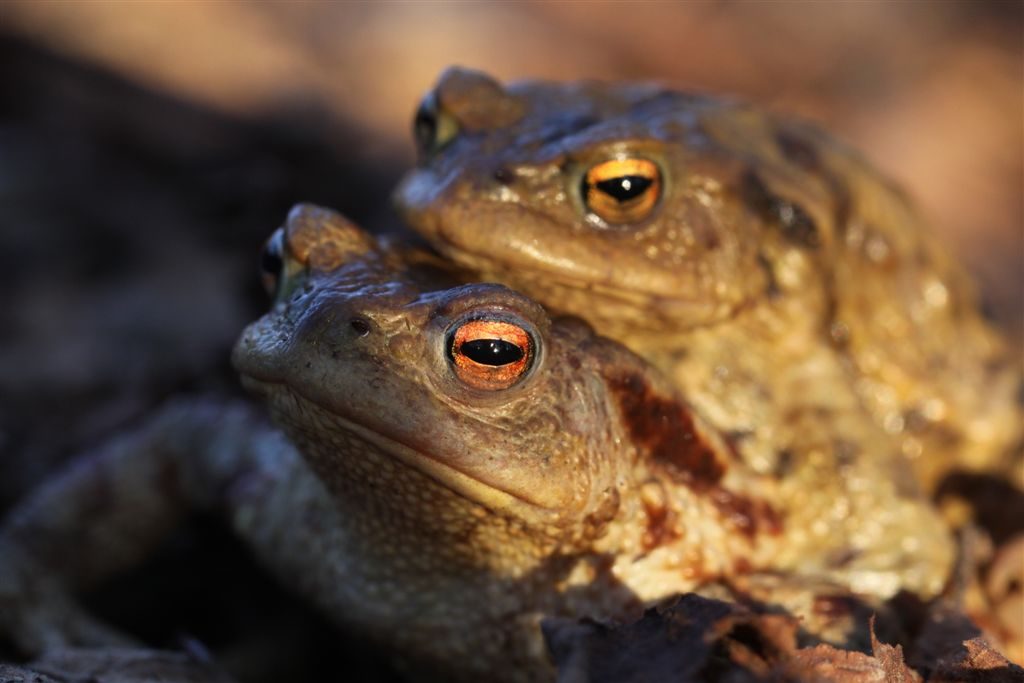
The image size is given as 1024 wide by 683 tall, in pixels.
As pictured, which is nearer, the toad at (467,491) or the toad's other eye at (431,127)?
the toad at (467,491)

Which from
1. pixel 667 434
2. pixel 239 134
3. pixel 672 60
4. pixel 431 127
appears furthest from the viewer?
pixel 672 60

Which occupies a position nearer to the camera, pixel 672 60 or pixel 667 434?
pixel 667 434

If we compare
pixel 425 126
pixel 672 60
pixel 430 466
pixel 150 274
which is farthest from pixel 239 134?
pixel 672 60

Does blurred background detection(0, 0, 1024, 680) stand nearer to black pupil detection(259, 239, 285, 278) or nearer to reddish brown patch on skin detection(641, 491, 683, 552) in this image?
black pupil detection(259, 239, 285, 278)

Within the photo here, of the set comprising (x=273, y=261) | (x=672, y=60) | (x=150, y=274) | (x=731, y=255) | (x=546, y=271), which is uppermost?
(x=672, y=60)

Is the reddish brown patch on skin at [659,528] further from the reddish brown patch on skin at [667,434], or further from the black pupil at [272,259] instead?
the black pupil at [272,259]

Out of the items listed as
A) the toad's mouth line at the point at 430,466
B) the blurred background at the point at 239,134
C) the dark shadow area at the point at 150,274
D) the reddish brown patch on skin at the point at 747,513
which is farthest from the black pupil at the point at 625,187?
the dark shadow area at the point at 150,274

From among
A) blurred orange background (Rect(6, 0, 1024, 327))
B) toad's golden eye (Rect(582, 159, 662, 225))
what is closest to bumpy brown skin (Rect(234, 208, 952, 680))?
toad's golden eye (Rect(582, 159, 662, 225))

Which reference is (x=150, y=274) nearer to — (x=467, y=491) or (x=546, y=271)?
(x=546, y=271)
